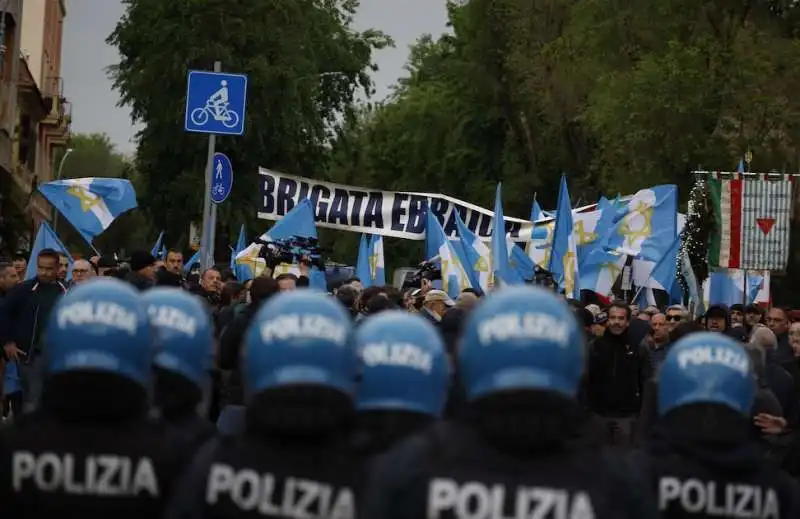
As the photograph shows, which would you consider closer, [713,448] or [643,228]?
[713,448]

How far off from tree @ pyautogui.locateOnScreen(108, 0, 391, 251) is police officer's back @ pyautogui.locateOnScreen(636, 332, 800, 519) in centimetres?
4286

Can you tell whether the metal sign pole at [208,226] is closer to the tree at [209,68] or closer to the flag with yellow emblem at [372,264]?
the flag with yellow emblem at [372,264]

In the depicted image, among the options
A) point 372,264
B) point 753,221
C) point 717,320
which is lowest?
point 717,320

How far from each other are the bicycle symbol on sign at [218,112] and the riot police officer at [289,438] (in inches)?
725

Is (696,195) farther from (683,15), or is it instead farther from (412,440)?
(412,440)

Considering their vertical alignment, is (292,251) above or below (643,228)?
below

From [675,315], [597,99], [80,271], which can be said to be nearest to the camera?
[80,271]

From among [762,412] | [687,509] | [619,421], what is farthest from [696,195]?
[687,509]

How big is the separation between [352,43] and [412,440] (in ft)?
182

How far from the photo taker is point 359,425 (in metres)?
5.57

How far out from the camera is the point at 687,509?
19.0ft

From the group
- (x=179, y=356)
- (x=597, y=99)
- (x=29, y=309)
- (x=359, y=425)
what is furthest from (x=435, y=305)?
(x=597, y=99)

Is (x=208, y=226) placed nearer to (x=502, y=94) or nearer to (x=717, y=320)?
(x=717, y=320)

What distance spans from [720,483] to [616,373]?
28.6 ft
